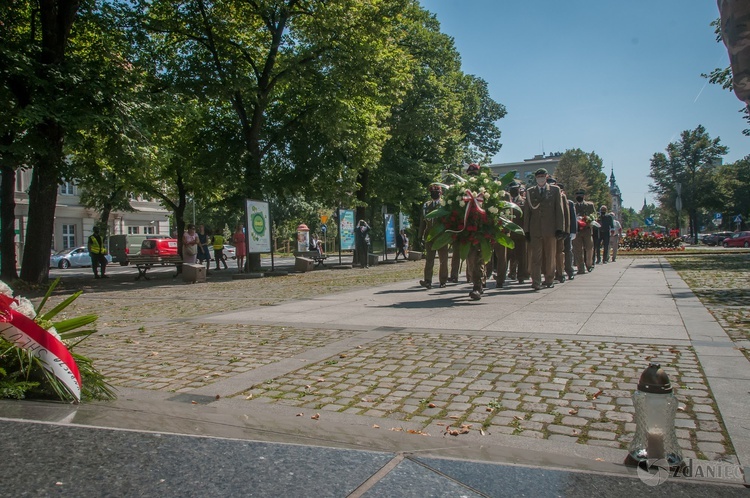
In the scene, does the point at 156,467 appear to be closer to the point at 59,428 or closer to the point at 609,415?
the point at 59,428

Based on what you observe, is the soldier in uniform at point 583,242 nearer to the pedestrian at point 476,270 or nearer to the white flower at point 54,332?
the pedestrian at point 476,270

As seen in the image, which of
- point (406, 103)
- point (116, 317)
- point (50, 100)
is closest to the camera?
point (116, 317)

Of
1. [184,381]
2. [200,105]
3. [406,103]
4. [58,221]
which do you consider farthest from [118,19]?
[58,221]

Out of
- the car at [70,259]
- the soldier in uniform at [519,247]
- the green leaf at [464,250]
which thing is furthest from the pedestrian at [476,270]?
the car at [70,259]

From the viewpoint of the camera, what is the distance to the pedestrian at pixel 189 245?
853 inches

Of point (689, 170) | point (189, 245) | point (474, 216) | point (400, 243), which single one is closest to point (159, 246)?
point (400, 243)

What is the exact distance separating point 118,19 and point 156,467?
21.1 metres

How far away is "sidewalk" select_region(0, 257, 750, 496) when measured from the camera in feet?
8.96

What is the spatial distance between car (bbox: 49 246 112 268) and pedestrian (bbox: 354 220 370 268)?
75.8ft

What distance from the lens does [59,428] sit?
3.27 m

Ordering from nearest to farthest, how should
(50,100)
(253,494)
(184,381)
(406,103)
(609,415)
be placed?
(253,494) → (609,415) → (184,381) → (50,100) → (406,103)

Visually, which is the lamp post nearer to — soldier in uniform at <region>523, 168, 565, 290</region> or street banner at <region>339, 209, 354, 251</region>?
soldier in uniform at <region>523, 168, 565, 290</region>

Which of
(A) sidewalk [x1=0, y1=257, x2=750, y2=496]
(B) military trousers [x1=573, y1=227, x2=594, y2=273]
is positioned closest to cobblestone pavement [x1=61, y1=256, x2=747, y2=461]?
(A) sidewalk [x1=0, y1=257, x2=750, y2=496]

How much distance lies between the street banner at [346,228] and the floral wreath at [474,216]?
15.5m
